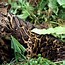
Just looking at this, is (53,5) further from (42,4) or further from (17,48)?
(17,48)

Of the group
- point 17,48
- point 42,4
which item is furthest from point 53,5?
point 17,48

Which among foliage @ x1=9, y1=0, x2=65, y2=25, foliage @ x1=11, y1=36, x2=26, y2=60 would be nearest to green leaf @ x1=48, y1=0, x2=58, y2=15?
foliage @ x1=9, y1=0, x2=65, y2=25

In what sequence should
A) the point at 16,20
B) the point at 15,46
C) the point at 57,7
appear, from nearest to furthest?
the point at 15,46 < the point at 16,20 < the point at 57,7

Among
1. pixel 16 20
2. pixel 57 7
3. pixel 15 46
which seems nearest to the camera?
pixel 15 46

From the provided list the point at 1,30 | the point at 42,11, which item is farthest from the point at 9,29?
the point at 42,11

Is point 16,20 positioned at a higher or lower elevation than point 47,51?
higher

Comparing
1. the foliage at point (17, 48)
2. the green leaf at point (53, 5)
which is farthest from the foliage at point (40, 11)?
the foliage at point (17, 48)

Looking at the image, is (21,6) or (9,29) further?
(21,6)

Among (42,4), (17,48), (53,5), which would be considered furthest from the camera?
(42,4)

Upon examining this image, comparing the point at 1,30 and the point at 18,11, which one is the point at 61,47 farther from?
the point at 18,11
